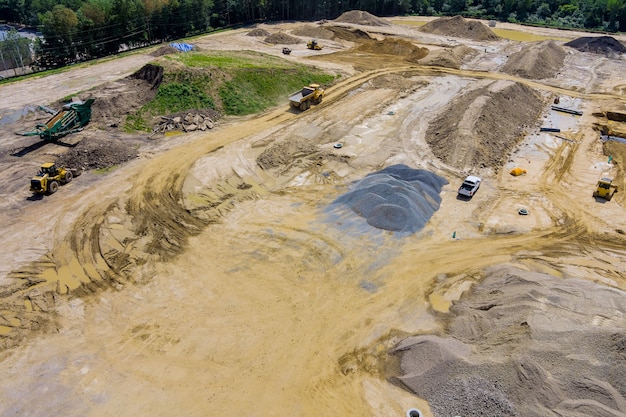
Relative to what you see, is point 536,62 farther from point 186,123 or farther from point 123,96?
point 123,96

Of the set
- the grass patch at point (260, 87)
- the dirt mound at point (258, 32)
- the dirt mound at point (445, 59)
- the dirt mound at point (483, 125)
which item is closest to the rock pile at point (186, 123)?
the grass patch at point (260, 87)

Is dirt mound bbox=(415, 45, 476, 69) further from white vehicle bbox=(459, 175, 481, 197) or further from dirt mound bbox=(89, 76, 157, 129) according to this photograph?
dirt mound bbox=(89, 76, 157, 129)

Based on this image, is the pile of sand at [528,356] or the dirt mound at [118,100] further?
the dirt mound at [118,100]

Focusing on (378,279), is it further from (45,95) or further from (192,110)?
(45,95)

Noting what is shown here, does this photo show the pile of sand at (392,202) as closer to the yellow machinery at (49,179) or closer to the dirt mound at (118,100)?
the yellow machinery at (49,179)

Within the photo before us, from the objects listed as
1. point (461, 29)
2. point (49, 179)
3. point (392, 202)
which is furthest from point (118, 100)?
point (461, 29)
